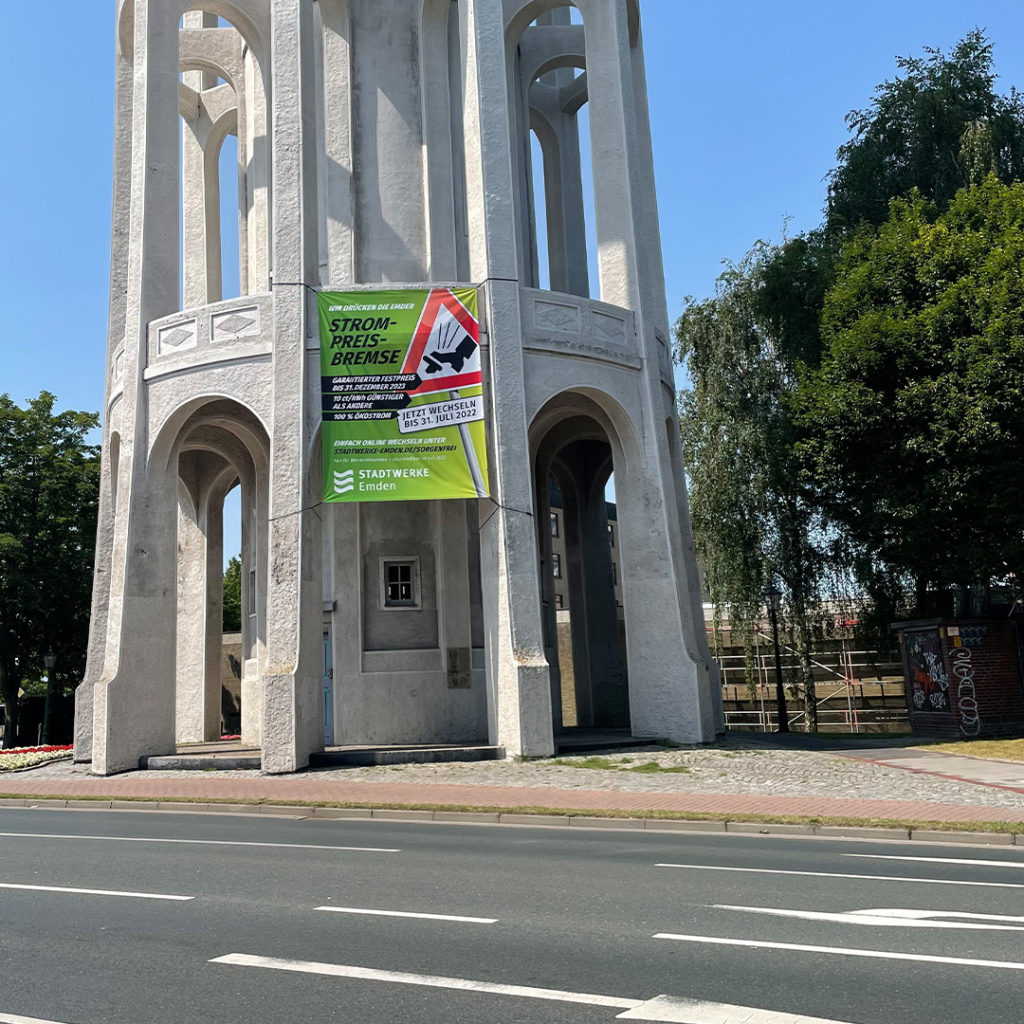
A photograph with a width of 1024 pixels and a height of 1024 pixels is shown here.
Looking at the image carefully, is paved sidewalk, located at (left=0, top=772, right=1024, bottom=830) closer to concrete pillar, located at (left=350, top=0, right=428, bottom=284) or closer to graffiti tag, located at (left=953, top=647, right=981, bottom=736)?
Result: graffiti tag, located at (left=953, top=647, right=981, bottom=736)

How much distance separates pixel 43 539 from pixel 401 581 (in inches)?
754

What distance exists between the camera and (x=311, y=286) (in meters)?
20.8

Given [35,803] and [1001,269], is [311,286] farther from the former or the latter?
[1001,269]

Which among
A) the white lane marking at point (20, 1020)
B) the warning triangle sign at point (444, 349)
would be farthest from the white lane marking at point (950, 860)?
the warning triangle sign at point (444, 349)

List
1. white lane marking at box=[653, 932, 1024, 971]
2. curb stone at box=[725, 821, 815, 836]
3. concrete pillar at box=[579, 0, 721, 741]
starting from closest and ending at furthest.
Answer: white lane marking at box=[653, 932, 1024, 971]
curb stone at box=[725, 821, 815, 836]
concrete pillar at box=[579, 0, 721, 741]

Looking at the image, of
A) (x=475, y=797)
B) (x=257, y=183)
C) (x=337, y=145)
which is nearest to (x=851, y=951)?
(x=475, y=797)

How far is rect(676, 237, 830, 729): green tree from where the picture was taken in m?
32.0

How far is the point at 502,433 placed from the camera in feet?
66.5

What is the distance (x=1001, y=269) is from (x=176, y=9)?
18620 millimetres

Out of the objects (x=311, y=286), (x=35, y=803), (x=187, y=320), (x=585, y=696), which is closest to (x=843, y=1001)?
(x=35, y=803)

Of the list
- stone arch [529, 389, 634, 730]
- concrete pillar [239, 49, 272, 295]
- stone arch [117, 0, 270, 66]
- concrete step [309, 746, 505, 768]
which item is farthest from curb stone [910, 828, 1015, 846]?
stone arch [117, 0, 270, 66]

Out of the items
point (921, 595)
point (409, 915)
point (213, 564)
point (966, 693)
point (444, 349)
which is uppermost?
point (444, 349)

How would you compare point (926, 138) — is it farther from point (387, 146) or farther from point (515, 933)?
point (515, 933)

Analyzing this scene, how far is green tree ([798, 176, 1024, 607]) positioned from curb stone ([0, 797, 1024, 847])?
13344 mm
